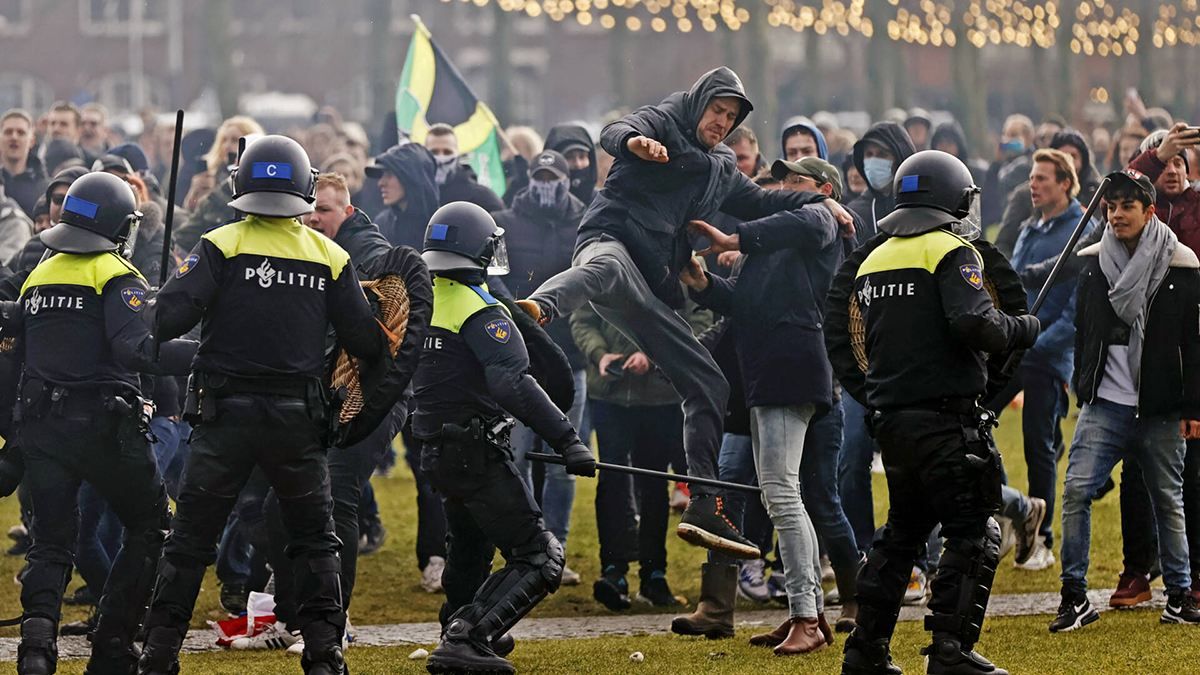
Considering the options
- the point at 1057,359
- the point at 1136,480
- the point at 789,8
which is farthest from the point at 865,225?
the point at 789,8

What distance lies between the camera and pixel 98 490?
8.04m

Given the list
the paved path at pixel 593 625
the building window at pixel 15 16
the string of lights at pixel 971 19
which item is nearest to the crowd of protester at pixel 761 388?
the paved path at pixel 593 625

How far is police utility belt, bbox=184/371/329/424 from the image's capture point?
7289mm

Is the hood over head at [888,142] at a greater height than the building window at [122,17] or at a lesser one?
lesser

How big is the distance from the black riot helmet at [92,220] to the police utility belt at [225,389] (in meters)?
0.98

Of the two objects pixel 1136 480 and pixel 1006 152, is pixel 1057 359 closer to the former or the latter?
pixel 1136 480

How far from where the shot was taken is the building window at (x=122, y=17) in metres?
65.7

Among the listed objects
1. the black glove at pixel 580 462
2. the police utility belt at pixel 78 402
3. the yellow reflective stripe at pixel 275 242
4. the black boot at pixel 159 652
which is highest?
the yellow reflective stripe at pixel 275 242

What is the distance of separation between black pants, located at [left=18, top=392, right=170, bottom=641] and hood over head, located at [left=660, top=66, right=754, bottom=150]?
2.93 meters

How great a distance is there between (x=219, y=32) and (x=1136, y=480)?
30187 millimetres

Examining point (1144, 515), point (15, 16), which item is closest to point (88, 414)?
point (1144, 515)

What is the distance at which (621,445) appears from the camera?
434 inches

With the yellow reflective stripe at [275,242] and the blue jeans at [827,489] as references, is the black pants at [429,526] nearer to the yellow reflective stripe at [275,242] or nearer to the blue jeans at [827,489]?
the blue jeans at [827,489]

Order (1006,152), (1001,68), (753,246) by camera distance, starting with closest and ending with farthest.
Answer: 1. (753,246)
2. (1006,152)
3. (1001,68)
